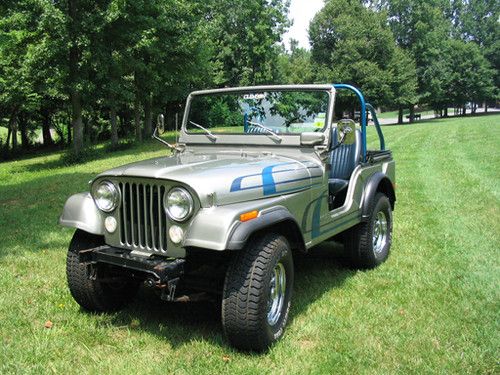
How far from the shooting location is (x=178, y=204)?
3188 millimetres

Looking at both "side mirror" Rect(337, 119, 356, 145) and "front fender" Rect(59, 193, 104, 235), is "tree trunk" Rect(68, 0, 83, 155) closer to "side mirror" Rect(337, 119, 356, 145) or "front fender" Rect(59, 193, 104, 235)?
"front fender" Rect(59, 193, 104, 235)

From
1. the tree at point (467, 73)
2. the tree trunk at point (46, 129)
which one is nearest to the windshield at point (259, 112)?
the tree trunk at point (46, 129)

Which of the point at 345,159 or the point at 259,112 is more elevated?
the point at 259,112

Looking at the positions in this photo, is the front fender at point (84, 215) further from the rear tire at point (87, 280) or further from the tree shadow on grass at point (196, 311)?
the tree shadow on grass at point (196, 311)

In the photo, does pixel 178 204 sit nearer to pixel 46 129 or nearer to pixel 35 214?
pixel 35 214

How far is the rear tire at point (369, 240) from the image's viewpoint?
16.0ft

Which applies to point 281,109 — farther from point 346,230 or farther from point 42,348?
point 42,348

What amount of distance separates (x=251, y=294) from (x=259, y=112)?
2.17 metres

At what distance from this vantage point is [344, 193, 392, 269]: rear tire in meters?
4.89

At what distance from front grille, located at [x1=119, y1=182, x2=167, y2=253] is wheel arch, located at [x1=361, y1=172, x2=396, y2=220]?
226 cm

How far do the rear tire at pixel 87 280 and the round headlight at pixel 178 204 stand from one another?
2.94ft

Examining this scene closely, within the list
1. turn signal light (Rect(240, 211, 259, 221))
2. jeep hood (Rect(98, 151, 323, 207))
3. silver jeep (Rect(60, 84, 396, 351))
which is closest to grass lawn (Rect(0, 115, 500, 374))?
silver jeep (Rect(60, 84, 396, 351))

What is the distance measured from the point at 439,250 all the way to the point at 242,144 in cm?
269

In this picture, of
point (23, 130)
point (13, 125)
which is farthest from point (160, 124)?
point (23, 130)
